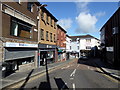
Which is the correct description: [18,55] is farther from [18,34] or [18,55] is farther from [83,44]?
[83,44]

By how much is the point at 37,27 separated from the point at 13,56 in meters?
6.95

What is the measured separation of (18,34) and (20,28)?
85 centimetres

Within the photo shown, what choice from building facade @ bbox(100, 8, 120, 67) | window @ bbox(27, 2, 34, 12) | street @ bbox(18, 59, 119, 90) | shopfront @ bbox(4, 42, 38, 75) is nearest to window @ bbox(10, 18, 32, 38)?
shopfront @ bbox(4, 42, 38, 75)

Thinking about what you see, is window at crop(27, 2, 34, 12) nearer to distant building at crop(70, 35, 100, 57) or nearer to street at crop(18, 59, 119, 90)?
street at crop(18, 59, 119, 90)

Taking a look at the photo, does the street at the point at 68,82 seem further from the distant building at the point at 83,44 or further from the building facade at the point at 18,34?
the distant building at the point at 83,44

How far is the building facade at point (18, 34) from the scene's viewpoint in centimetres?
1123

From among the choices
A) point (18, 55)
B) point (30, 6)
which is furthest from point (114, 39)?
point (18, 55)

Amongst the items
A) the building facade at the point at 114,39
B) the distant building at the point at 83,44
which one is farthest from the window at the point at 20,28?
the distant building at the point at 83,44

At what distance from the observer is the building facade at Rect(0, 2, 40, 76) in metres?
11.2

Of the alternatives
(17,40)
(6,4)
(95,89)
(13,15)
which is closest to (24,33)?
(17,40)

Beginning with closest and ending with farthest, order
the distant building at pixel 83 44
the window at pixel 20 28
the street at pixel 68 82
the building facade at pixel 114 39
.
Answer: the street at pixel 68 82 < the window at pixel 20 28 < the building facade at pixel 114 39 < the distant building at pixel 83 44

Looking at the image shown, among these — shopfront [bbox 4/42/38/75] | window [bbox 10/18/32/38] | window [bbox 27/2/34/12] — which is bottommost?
shopfront [bbox 4/42/38/75]

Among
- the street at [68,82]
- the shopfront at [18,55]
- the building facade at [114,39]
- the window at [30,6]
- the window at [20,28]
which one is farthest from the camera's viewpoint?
the building facade at [114,39]

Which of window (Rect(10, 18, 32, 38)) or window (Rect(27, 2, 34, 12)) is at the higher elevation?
window (Rect(27, 2, 34, 12))
